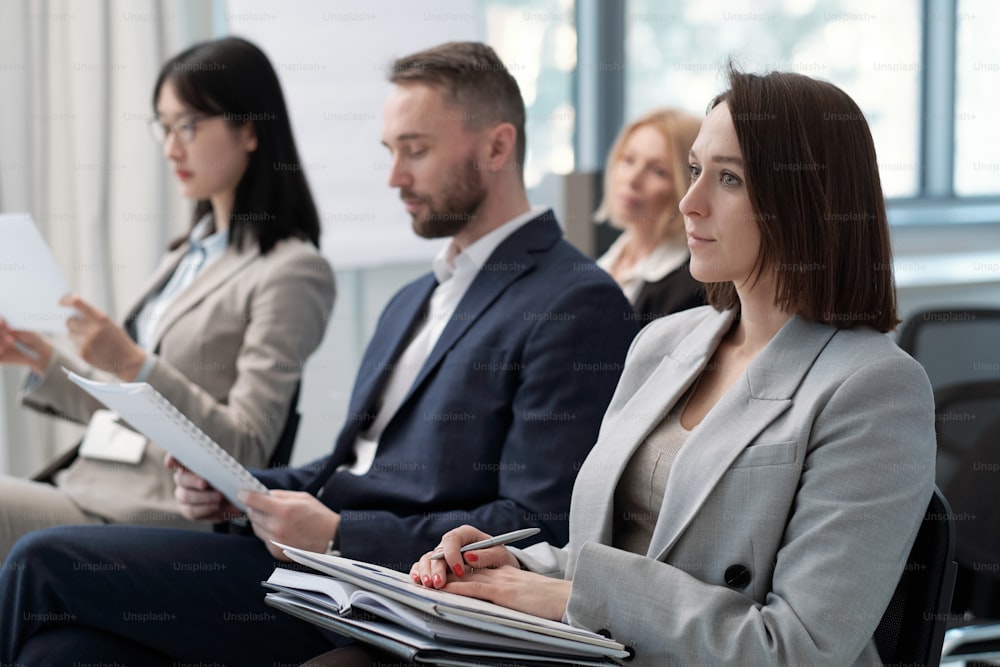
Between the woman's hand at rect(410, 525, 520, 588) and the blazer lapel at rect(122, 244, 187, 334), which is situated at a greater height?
the blazer lapel at rect(122, 244, 187, 334)

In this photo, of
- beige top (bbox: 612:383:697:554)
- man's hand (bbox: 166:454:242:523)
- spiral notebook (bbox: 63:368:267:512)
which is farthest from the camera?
man's hand (bbox: 166:454:242:523)

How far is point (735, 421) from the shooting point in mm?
1197

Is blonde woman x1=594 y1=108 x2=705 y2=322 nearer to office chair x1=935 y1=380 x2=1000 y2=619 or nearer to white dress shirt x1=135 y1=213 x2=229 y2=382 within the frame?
office chair x1=935 y1=380 x2=1000 y2=619

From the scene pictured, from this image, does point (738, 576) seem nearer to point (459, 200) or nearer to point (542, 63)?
point (459, 200)

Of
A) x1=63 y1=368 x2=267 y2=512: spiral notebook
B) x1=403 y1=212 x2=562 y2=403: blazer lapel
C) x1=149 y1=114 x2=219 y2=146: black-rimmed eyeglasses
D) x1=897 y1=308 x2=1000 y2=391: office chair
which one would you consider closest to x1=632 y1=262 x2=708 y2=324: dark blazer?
x1=897 y1=308 x2=1000 y2=391: office chair

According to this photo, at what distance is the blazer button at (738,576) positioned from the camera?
1131 millimetres

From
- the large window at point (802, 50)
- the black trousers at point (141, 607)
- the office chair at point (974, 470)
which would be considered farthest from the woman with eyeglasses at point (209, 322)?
the large window at point (802, 50)

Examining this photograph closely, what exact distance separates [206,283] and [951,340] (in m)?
1.59

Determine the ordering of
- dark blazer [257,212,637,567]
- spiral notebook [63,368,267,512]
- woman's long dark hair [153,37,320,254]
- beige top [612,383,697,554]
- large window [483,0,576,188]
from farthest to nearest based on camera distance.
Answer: large window [483,0,576,188], woman's long dark hair [153,37,320,254], dark blazer [257,212,637,567], spiral notebook [63,368,267,512], beige top [612,383,697,554]

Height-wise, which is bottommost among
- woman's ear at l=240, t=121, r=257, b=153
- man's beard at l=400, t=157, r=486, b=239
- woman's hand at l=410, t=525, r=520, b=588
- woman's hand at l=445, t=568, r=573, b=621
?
woman's hand at l=445, t=568, r=573, b=621

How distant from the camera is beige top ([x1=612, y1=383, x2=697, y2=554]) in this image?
129cm

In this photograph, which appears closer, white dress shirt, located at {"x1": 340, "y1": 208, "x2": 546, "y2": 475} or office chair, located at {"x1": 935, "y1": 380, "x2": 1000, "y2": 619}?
white dress shirt, located at {"x1": 340, "y1": 208, "x2": 546, "y2": 475}

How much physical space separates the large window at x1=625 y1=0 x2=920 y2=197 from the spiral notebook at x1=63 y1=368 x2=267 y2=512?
2.97 m

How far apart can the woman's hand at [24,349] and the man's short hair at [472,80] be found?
3.15 feet
